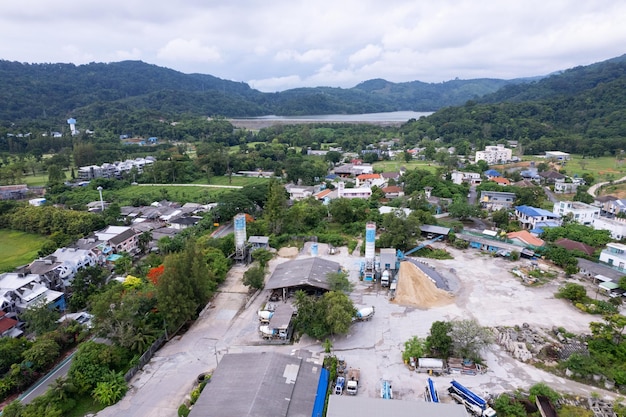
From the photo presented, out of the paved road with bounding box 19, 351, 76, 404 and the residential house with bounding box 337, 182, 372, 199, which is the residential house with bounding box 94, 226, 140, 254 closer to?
the paved road with bounding box 19, 351, 76, 404

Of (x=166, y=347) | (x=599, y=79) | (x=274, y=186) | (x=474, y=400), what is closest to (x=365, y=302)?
(x=474, y=400)

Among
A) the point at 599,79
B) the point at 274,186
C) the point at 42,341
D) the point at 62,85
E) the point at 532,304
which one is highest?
the point at 62,85

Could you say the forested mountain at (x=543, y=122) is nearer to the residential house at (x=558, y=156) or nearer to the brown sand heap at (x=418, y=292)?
the residential house at (x=558, y=156)

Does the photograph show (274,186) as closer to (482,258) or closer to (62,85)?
(482,258)

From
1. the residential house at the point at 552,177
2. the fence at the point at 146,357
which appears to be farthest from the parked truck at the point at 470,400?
the residential house at the point at 552,177

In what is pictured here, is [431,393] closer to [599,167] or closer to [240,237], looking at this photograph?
[240,237]
